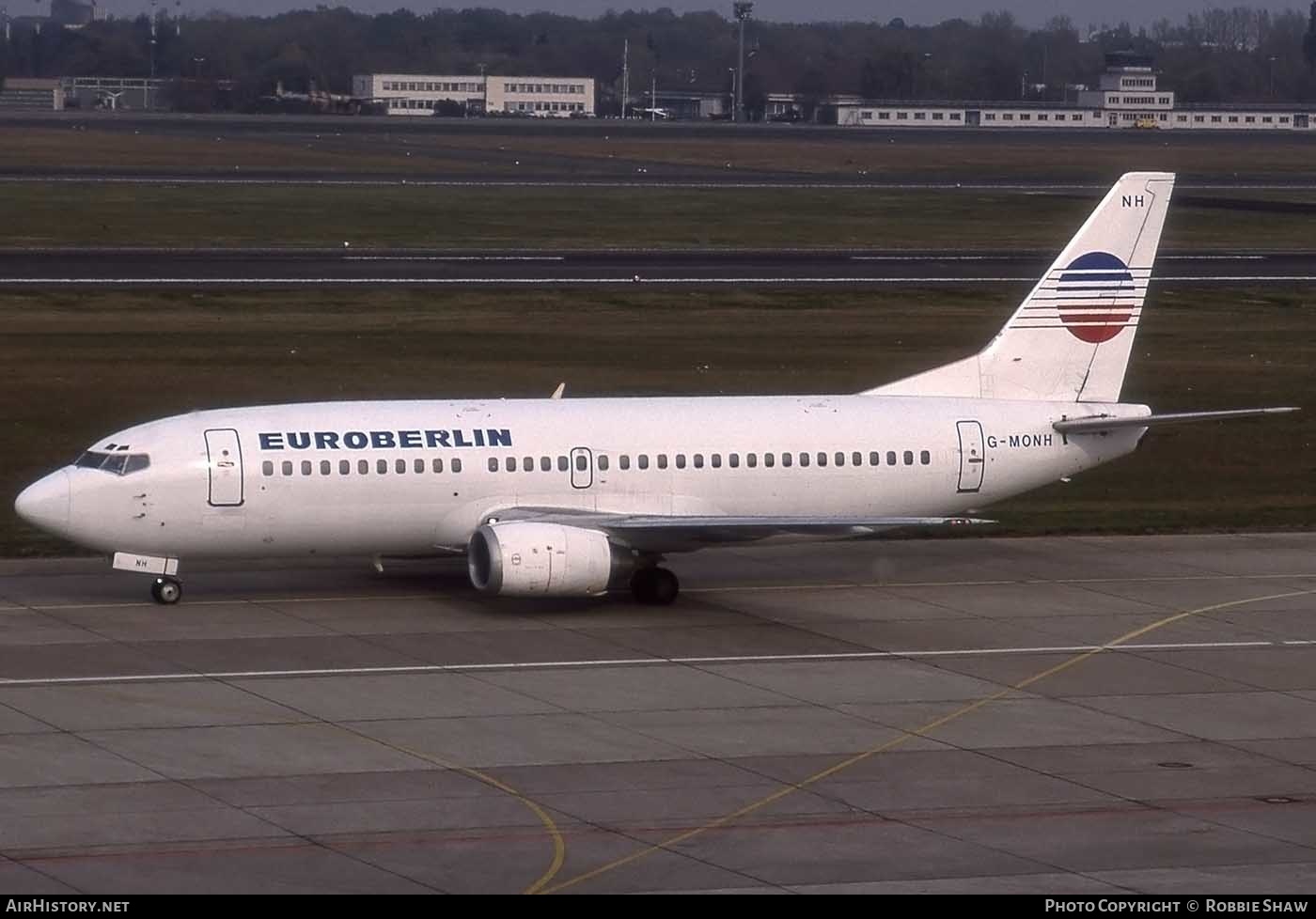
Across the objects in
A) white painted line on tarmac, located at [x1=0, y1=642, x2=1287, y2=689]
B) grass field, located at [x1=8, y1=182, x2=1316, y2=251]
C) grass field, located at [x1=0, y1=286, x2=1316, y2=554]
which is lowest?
white painted line on tarmac, located at [x1=0, y1=642, x2=1287, y2=689]

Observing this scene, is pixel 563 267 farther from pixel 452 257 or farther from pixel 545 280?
pixel 452 257

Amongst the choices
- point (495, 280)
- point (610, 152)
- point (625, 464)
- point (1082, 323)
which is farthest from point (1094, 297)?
point (610, 152)

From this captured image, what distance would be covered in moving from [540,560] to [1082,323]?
465 inches

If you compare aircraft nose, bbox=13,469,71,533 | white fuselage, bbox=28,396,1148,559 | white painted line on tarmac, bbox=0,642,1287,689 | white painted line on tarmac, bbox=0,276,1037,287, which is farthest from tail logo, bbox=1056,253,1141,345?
white painted line on tarmac, bbox=0,276,1037,287

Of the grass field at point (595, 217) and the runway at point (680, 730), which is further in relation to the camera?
the grass field at point (595, 217)

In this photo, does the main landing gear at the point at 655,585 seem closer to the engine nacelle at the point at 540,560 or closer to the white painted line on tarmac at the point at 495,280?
the engine nacelle at the point at 540,560

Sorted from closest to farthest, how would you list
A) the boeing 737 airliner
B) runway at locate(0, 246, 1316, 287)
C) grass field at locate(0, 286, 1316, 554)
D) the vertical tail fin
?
the boeing 737 airliner < the vertical tail fin < grass field at locate(0, 286, 1316, 554) < runway at locate(0, 246, 1316, 287)

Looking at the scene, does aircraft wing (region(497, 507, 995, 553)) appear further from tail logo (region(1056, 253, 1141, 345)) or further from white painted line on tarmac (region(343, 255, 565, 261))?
white painted line on tarmac (region(343, 255, 565, 261))

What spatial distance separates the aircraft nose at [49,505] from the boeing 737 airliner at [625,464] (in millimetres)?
30

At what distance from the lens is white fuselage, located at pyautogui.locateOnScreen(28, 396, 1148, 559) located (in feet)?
114

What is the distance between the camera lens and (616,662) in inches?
1246

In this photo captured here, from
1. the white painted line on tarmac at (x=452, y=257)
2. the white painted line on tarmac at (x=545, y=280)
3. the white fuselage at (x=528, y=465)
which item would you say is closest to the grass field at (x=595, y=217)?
the white painted line on tarmac at (x=452, y=257)

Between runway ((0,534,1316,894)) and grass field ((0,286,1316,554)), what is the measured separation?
771cm

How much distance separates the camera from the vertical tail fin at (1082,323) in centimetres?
3925
